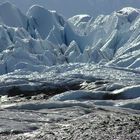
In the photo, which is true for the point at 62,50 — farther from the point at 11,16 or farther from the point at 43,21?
the point at 11,16

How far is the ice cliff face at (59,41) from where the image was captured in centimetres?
9869

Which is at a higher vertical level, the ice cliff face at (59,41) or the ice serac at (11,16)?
the ice serac at (11,16)

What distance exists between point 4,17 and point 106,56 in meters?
30.8

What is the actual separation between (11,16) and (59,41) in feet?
49.8


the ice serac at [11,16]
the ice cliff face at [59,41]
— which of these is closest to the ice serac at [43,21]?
the ice cliff face at [59,41]

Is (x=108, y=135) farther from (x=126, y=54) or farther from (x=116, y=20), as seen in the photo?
(x=116, y=20)

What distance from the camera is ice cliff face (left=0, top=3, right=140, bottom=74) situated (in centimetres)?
9869

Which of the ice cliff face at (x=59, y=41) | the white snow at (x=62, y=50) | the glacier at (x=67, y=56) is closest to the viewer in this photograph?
the glacier at (x=67, y=56)

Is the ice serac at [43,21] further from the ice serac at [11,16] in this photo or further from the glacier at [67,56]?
the ice serac at [11,16]

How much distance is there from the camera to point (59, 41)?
386 feet

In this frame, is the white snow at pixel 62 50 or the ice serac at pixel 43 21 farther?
the ice serac at pixel 43 21

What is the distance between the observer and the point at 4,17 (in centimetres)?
12262

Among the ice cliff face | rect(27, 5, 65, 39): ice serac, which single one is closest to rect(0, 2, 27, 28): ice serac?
the ice cliff face

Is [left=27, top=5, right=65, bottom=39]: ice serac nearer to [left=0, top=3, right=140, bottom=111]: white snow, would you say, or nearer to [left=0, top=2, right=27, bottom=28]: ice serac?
[left=0, top=3, right=140, bottom=111]: white snow
